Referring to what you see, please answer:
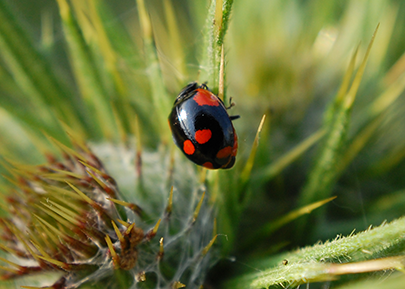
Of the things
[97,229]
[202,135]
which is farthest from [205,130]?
[97,229]

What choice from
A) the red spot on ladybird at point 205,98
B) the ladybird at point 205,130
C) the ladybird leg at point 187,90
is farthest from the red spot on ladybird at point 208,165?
the ladybird leg at point 187,90

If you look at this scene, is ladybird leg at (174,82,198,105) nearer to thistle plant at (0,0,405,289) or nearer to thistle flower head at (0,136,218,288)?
thistle plant at (0,0,405,289)

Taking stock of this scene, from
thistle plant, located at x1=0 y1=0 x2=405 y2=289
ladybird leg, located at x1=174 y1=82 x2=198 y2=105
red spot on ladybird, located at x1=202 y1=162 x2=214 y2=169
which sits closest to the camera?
thistle plant, located at x1=0 y1=0 x2=405 y2=289

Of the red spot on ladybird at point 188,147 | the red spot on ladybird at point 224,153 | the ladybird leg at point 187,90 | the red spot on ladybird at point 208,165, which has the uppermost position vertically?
the ladybird leg at point 187,90

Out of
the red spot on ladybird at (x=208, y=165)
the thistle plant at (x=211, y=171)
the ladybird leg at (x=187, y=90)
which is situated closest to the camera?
the thistle plant at (x=211, y=171)

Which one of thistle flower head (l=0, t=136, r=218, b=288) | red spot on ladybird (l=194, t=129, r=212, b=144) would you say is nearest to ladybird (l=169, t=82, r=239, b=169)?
red spot on ladybird (l=194, t=129, r=212, b=144)

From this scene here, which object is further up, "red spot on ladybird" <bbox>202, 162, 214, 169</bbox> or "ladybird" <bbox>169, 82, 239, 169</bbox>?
"ladybird" <bbox>169, 82, 239, 169</bbox>

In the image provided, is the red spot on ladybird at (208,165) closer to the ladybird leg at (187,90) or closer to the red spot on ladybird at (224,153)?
the red spot on ladybird at (224,153)

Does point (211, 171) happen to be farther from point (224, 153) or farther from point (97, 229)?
point (97, 229)

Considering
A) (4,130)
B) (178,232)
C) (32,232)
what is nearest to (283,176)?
(178,232)
